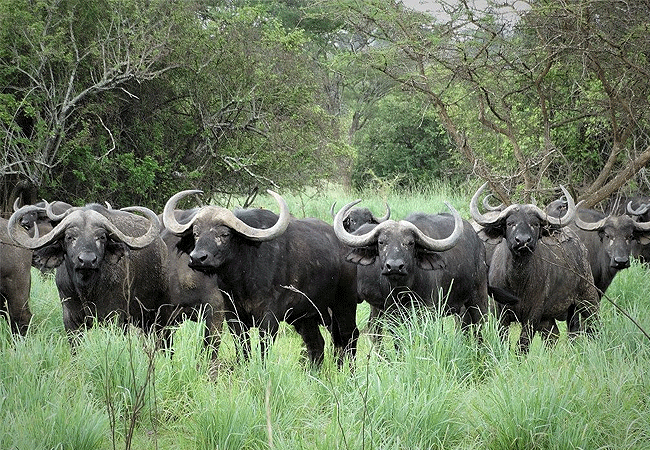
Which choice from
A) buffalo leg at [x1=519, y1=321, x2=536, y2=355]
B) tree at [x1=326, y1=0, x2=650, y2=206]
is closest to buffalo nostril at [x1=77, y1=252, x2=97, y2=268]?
buffalo leg at [x1=519, y1=321, x2=536, y2=355]

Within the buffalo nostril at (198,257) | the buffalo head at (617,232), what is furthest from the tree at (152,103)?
the buffalo nostril at (198,257)

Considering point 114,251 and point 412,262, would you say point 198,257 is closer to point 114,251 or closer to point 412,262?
point 114,251

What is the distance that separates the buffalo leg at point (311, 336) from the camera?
8680 mm

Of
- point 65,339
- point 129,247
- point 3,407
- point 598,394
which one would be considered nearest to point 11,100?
point 129,247

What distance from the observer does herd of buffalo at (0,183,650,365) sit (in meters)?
7.68

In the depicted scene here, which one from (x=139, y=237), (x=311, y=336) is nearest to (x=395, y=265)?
(x=311, y=336)

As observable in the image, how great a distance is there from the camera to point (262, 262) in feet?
25.7

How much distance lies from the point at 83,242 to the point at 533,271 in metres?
4.49

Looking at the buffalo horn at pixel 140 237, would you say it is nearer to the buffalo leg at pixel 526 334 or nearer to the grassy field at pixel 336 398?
the grassy field at pixel 336 398

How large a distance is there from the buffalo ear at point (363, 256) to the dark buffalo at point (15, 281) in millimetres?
3374

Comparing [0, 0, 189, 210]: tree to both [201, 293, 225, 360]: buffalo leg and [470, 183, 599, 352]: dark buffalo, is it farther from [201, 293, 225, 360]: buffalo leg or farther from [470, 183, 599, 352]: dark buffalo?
[470, 183, 599, 352]: dark buffalo

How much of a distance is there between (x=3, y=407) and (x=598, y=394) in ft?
12.2

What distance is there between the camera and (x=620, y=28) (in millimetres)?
12000

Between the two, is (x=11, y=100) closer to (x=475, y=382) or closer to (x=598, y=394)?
(x=475, y=382)
